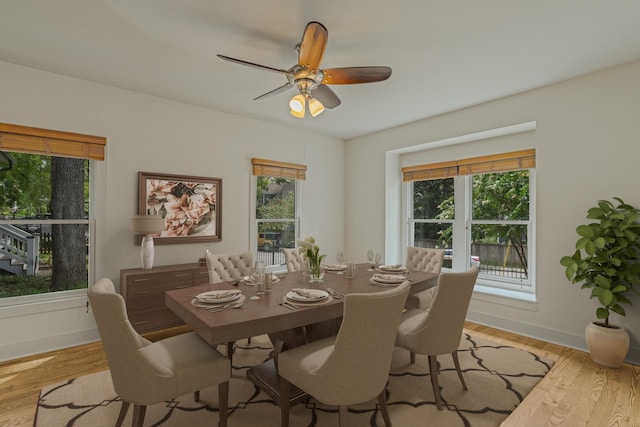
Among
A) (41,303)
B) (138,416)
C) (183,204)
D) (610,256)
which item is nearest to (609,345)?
(610,256)

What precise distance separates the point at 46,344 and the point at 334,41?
13.0ft

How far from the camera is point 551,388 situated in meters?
2.54

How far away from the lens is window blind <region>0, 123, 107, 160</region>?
9.84 ft

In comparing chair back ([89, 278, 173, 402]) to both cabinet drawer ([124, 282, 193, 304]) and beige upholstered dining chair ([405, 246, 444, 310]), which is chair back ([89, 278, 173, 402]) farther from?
beige upholstered dining chair ([405, 246, 444, 310])

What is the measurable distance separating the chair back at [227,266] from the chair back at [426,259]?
192 cm

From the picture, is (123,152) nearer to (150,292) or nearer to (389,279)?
(150,292)

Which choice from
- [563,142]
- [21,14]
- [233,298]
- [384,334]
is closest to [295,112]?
[233,298]

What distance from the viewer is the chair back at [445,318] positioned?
2.17 m

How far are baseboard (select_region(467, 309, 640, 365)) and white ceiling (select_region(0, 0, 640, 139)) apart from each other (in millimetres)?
2686

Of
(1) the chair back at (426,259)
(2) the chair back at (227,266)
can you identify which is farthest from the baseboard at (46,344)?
(1) the chair back at (426,259)

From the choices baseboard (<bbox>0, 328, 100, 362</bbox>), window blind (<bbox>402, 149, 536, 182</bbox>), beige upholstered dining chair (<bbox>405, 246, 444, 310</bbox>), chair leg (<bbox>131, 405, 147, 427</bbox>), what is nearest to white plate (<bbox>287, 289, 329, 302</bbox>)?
chair leg (<bbox>131, 405, 147, 427</bbox>)

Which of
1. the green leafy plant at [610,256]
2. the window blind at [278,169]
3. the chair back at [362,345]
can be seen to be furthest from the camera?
the window blind at [278,169]

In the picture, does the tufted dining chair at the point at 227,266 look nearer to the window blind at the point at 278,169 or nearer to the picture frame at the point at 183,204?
the picture frame at the point at 183,204

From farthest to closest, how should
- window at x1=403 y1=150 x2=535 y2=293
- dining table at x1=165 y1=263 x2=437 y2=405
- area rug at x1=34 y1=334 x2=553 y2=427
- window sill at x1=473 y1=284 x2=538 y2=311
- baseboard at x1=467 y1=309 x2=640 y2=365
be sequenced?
window at x1=403 y1=150 x2=535 y2=293 < window sill at x1=473 y1=284 x2=538 y2=311 < baseboard at x1=467 y1=309 x2=640 y2=365 < area rug at x1=34 y1=334 x2=553 y2=427 < dining table at x1=165 y1=263 x2=437 y2=405
